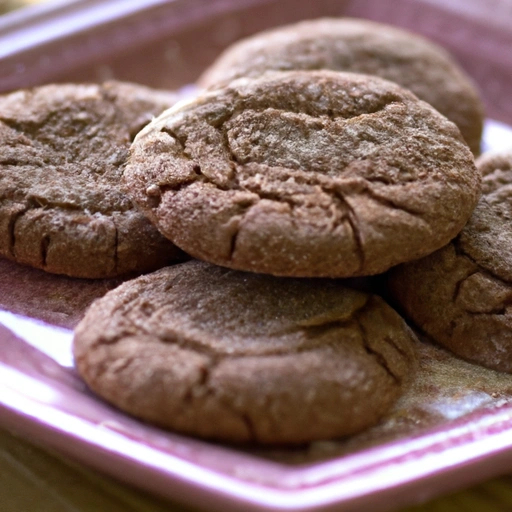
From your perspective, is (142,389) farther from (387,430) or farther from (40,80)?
(40,80)

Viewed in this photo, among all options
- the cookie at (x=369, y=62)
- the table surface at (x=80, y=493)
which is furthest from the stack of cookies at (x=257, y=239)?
the cookie at (x=369, y=62)

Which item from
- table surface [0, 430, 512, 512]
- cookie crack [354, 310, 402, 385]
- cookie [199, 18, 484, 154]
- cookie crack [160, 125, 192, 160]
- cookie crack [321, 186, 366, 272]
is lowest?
table surface [0, 430, 512, 512]

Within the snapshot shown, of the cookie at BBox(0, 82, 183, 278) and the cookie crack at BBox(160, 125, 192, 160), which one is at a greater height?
the cookie crack at BBox(160, 125, 192, 160)

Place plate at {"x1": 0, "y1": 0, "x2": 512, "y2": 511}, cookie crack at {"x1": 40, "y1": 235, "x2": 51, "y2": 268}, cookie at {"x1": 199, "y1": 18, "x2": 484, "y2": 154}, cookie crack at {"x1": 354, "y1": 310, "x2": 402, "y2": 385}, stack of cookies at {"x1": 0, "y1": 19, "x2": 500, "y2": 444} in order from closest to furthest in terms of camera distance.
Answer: plate at {"x1": 0, "y1": 0, "x2": 512, "y2": 511} → stack of cookies at {"x1": 0, "y1": 19, "x2": 500, "y2": 444} → cookie crack at {"x1": 354, "y1": 310, "x2": 402, "y2": 385} → cookie crack at {"x1": 40, "y1": 235, "x2": 51, "y2": 268} → cookie at {"x1": 199, "y1": 18, "x2": 484, "y2": 154}

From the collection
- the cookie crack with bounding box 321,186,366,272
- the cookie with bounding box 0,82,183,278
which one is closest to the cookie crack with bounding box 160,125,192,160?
the cookie with bounding box 0,82,183,278

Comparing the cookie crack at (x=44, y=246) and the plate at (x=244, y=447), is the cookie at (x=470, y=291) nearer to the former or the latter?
the plate at (x=244, y=447)

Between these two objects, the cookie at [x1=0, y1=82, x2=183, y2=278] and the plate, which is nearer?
the plate

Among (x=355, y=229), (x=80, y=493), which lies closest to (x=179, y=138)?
(x=355, y=229)

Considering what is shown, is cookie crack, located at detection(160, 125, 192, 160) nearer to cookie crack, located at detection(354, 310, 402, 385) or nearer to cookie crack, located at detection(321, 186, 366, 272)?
cookie crack, located at detection(321, 186, 366, 272)
